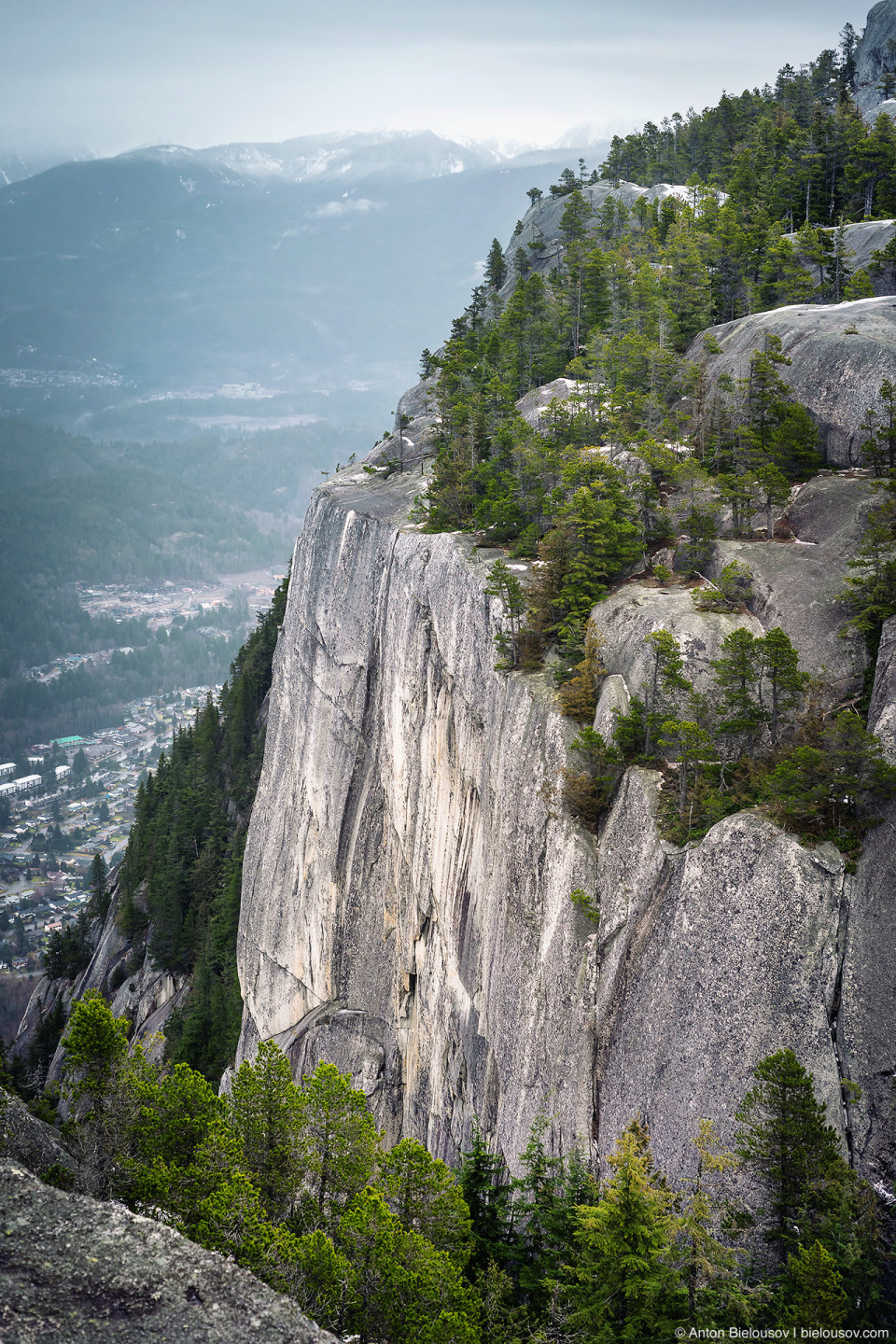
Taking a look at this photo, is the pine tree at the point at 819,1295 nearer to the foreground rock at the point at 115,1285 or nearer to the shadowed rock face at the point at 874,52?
the foreground rock at the point at 115,1285

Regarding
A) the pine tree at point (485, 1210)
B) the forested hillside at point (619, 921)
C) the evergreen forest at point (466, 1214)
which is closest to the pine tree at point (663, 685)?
the forested hillside at point (619, 921)

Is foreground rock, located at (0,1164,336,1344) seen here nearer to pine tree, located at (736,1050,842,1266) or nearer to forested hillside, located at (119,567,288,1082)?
pine tree, located at (736,1050,842,1266)

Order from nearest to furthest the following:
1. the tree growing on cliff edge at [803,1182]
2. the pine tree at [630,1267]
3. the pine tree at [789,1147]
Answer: the tree growing on cliff edge at [803,1182]
the pine tree at [630,1267]
the pine tree at [789,1147]

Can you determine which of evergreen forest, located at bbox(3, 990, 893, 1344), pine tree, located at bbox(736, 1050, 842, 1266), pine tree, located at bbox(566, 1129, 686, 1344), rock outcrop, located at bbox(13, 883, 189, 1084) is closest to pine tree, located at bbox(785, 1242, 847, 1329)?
evergreen forest, located at bbox(3, 990, 893, 1344)

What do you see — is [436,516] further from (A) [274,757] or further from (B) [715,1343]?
(B) [715,1343]

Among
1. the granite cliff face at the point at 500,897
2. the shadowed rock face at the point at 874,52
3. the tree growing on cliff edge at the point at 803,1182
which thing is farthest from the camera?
the shadowed rock face at the point at 874,52

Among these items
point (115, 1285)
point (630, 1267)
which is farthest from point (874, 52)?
point (115, 1285)

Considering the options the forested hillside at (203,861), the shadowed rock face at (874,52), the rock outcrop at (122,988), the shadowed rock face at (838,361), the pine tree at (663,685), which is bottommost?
the rock outcrop at (122,988)

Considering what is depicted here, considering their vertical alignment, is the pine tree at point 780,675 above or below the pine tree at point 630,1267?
above
